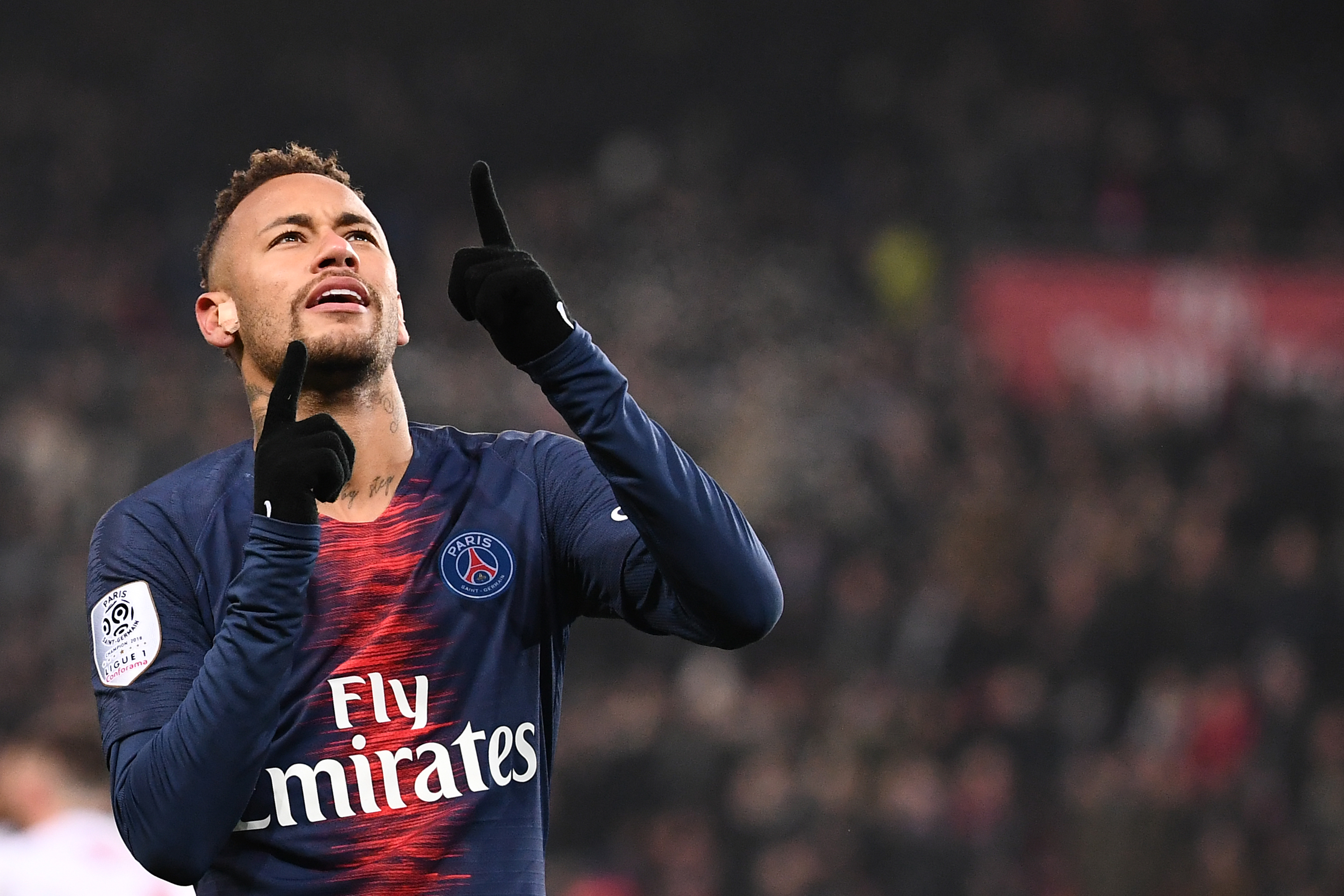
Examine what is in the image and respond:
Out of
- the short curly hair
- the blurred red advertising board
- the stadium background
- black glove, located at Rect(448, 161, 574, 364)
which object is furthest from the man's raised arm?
the blurred red advertising board

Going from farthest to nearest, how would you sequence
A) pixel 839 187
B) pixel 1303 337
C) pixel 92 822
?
1. pixel 839 187
2. pixel 1303 337
3. pixel 92 822

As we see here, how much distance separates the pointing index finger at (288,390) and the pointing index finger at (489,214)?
27 centimetres

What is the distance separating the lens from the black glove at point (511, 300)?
191cm

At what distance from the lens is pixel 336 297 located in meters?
2.16

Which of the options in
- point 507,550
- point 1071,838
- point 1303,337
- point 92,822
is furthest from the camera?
point 1303,337

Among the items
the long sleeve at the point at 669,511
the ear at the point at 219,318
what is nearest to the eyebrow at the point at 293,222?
the ear at the point at 219,318

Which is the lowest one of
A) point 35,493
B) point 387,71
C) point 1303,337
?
A: point 35,493

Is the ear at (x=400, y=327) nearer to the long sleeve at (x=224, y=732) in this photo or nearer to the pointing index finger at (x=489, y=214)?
the pointing index finger at (x=489, y=214)

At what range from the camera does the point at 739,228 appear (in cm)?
1074

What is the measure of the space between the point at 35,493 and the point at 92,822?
4109 millimetres

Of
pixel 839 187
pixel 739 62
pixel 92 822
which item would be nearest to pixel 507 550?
pixel 92 822

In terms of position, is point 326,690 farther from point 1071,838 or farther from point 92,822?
point 1071,838

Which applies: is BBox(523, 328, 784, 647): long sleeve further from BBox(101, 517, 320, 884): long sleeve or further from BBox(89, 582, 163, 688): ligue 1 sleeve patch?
BBox(89, 582, 163, 688): ligue 1 sleeve patch

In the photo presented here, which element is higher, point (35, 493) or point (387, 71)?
point (387, 71)
